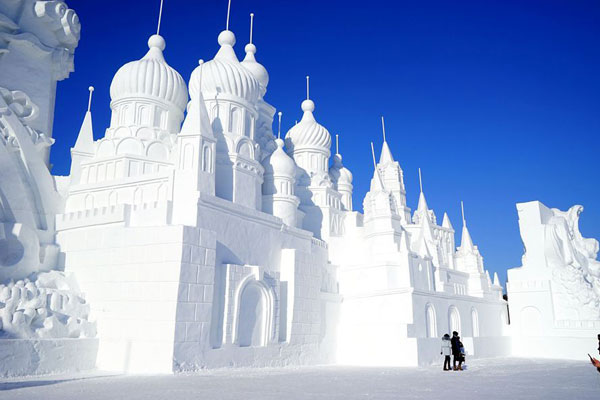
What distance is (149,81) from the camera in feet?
71.8

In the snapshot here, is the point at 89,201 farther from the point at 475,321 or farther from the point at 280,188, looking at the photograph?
the point at 475,321

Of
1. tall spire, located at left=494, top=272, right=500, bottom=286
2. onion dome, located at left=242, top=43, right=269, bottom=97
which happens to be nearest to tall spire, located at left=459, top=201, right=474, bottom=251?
tall spire, located at left=494, top=272, right=500, bottom=286

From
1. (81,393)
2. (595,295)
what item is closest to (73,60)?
(81,393)

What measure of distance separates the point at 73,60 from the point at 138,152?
4.29 m

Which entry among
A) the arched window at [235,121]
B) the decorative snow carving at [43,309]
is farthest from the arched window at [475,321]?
the decorative snow carving at [43,309]

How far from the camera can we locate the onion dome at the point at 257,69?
28719 mm

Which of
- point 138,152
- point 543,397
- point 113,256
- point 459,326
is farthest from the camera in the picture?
point 459,326

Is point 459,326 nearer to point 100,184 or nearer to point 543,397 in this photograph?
point 543,397

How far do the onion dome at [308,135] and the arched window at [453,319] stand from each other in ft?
41.1

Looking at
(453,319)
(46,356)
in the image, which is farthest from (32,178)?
(453,319)

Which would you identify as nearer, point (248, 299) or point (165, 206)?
point (165, 206)

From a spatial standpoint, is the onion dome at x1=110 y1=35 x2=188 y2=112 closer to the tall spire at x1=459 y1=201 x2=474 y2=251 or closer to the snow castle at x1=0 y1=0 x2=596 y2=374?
the snow castle at x1=0 y1=0 x2=596 y2=374

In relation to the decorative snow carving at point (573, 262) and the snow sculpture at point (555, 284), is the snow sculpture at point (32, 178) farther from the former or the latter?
the decorative snow carving at point (573, 262)

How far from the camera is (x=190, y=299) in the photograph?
48.2 ft
